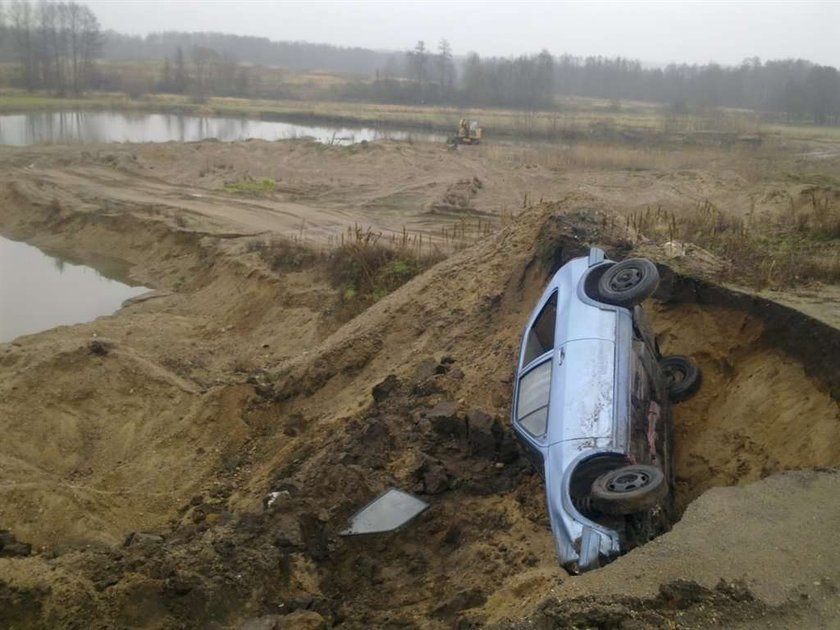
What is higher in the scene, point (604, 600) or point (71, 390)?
point (604, 600)

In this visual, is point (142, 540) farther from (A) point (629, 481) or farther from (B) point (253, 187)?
(B) point (253, 187)

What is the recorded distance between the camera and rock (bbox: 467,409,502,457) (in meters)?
6.28

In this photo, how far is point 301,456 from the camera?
7637 millimetres

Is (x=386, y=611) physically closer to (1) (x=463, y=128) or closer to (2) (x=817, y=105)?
(1) (x=463, y=128)

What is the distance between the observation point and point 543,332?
6.42 m

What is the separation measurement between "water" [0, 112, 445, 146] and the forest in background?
6.52 m

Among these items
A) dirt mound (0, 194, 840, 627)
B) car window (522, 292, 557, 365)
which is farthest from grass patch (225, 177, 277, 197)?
car window (522, 292, 557, 365)

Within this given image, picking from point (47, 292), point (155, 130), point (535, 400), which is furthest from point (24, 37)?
point (535, 400)

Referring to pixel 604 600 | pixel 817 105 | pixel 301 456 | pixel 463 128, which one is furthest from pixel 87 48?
pixel 604 600

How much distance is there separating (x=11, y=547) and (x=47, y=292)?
35.1 feet

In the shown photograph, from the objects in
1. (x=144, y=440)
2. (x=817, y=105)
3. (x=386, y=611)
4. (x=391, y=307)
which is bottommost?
(x=144, y=440)

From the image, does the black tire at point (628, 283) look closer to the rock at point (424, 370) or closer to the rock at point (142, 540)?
the rock at point (424, 370)

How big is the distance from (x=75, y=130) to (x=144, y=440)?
37998 mm

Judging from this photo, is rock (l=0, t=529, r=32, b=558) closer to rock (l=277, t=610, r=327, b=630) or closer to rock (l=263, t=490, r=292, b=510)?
rock (l=263, t=490, r=292, b=510)
